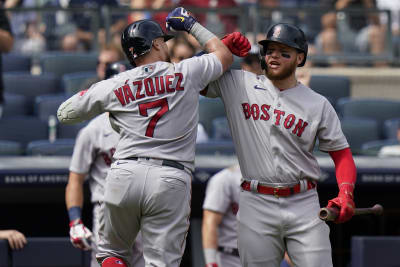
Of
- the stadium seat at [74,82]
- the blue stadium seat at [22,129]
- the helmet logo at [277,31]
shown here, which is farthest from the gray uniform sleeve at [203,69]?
the stadium seat at [74,82]

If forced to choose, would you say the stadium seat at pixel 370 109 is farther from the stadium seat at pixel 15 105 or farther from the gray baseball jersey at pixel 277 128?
the gray baseball jersey at pixel 277 128

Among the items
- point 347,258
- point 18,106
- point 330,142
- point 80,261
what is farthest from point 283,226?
point 18,106

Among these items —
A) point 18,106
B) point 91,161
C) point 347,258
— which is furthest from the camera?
point 18,106

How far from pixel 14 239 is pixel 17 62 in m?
4.02

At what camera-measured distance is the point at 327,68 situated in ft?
31.8

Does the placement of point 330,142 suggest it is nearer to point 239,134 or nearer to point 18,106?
point 239,134

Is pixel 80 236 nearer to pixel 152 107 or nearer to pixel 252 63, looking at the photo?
pixel 152 107

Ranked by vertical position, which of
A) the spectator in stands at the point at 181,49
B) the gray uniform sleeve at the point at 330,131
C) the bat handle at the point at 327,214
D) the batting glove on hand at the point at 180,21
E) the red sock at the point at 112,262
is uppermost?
the batting glove on hand at the point at 180,21

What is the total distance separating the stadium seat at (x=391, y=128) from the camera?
25.3 feet

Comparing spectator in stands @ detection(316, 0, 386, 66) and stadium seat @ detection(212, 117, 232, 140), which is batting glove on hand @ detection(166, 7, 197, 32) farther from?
spectator in stands @ detection(316, 0, 386, 66)

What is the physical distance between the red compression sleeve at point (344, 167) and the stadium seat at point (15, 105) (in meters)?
4.19

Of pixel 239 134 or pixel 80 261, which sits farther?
pixel 80 261

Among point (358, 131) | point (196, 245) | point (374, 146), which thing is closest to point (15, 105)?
point (196, 245)

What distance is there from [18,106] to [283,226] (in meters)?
4.33
